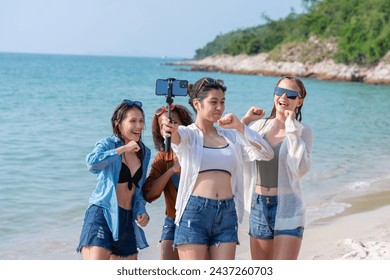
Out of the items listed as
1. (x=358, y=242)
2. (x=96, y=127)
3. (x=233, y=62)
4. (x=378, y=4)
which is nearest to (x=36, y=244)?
(x=358, y=242)

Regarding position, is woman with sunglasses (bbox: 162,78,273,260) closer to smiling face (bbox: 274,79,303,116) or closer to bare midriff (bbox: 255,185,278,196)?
bare midriff (bbox: 255,185,278,196)

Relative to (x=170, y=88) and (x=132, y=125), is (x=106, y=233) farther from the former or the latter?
(x=170, y=88)

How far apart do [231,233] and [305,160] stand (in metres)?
0.75

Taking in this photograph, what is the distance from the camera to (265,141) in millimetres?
4445

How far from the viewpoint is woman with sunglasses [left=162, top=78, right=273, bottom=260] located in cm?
417

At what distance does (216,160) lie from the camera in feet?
13.9

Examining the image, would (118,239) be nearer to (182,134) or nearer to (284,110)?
(182,134)

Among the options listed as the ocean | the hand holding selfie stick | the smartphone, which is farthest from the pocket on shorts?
the ocean

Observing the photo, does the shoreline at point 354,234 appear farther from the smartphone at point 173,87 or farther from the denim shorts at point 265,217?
the smartphone at point 173,87

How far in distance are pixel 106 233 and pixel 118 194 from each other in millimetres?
258

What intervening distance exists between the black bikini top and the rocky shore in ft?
172

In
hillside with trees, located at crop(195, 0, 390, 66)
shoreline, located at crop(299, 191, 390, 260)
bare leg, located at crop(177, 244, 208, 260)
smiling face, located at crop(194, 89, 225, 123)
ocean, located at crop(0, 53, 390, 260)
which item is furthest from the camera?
hillside with trees, located at crop(195, 0, 390, 66)

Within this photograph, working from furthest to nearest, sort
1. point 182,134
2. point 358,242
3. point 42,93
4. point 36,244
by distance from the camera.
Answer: point 42,93 < point 36,244 < point 358,242 < point 182,134

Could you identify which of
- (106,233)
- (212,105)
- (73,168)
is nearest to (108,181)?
(106,233)
